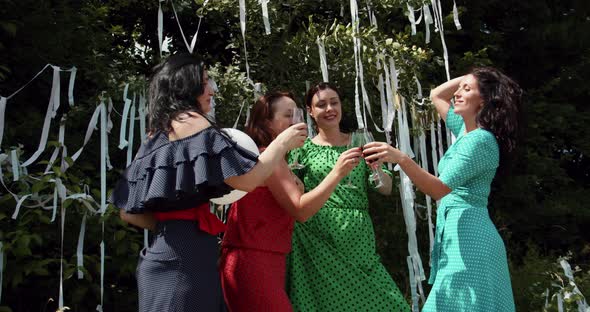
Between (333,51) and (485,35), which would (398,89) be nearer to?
(333,51)

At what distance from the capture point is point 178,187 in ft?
7.58

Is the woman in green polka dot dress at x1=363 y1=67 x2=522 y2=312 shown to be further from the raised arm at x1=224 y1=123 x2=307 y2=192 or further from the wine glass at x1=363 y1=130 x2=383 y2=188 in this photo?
the raised arm at x1=224 y1=123 x2=307 y2=192

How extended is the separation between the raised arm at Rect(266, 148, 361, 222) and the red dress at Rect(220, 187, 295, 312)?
0.07 metres

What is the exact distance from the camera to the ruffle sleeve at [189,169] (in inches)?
91.7

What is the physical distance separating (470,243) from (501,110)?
50 centimetres

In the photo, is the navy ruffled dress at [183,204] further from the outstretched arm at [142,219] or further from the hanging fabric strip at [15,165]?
the hanging fabric strip at [15,165]

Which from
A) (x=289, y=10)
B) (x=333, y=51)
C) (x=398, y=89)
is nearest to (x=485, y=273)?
(x=398, y=89)

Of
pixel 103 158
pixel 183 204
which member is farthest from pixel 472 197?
pixel 103 158

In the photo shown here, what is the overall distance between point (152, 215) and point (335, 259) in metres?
0.77

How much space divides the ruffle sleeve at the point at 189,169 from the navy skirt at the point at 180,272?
9 cm

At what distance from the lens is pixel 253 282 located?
2721 millimetres

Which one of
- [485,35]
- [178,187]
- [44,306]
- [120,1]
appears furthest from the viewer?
[485,35]

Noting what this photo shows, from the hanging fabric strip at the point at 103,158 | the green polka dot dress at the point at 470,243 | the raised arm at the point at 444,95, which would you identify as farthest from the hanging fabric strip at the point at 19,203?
the raised arm at the point at 444,95

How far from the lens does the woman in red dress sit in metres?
2.73
